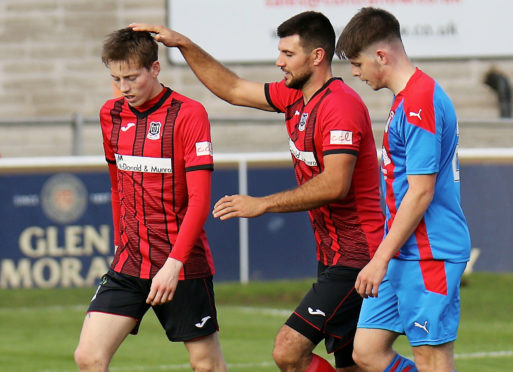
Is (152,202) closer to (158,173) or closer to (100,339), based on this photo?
(158,173)

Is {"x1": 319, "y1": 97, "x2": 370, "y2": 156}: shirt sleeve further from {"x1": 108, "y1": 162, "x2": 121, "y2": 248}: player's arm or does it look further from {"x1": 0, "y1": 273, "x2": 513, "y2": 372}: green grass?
{"x1": 0, "y1": 273, "x2": 513, "y2": 372}: green grass

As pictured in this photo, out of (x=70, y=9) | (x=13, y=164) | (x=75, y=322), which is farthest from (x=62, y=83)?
(x=75, y=322)

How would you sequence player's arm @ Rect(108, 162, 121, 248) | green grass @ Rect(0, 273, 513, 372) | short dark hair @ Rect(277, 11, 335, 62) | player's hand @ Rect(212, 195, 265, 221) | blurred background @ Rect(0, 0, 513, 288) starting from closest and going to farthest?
1. player's hand @ Rect(212, 195, 265, 221)
2. short dark hair @ Rect(277, 11, 335, 62)
3. player's arm @ Rect(108, 162, 121, 248)
4. green grass @ Rect(0, 273, 513, 372)
5. blurred background @ Rect(0, 0, 513, 288)

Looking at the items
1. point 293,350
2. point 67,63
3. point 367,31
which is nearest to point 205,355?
point 293,350

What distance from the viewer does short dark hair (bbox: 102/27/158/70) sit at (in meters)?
5.15

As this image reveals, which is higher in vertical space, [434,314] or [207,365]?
[434,314]

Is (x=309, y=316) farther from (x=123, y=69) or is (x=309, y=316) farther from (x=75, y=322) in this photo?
(x=75, y=322)

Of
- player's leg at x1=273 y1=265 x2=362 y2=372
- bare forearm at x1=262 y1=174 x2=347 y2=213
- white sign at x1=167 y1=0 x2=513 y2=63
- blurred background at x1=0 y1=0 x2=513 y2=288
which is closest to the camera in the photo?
bare forearm at x1=262 y1=174 x2=347 y2=213

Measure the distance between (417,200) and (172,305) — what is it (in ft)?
4.55

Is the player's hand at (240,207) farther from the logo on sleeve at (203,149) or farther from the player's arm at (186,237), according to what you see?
the logo on sleeve at (203,149)

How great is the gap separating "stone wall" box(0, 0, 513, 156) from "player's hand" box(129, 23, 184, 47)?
8867 mm

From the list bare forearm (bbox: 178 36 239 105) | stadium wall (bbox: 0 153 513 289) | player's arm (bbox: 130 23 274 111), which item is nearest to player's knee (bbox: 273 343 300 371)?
player's arm (bbox: 130 23 274 111)

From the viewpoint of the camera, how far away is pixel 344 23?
49.1ft

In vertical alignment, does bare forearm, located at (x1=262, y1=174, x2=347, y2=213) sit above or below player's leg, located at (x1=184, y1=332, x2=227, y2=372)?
above
